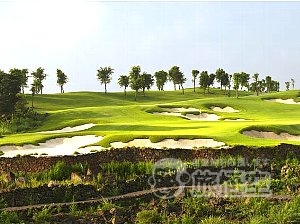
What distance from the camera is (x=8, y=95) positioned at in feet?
211

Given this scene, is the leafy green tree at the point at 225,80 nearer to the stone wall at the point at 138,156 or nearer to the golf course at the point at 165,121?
the golf course at the point at 165,121

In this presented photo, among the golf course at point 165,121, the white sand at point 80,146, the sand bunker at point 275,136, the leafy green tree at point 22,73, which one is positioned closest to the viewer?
the white sand at point 80,146

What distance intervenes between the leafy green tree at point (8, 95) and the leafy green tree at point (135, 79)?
56446mm

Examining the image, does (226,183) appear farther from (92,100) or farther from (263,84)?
(263,84)

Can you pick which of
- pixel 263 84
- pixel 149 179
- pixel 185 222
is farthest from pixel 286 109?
pixel 263 84

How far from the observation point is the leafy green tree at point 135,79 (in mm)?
120625

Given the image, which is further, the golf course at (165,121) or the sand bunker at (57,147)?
the golf course at (165,121)

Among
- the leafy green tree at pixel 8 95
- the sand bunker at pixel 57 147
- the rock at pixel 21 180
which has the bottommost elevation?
the sand bunker at pixel 57 147

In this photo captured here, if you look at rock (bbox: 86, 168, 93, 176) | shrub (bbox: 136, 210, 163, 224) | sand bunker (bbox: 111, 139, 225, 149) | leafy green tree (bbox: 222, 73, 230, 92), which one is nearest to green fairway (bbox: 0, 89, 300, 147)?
sand bunker (bbox: 111, 139, 225, 149)

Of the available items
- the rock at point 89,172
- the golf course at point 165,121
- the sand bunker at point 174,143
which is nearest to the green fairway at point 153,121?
the golf course at point 165,121

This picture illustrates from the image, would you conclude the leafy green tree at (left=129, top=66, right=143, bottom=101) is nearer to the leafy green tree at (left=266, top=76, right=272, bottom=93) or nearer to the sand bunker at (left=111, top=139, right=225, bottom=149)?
the leafy green tree at (left=266, top=76, right=272, bottom=93)

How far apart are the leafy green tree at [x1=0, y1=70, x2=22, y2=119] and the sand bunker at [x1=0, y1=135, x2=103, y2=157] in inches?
935

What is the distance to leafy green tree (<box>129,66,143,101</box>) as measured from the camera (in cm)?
12062

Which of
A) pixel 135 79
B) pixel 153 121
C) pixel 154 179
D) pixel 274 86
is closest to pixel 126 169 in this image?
pixel 154 179
